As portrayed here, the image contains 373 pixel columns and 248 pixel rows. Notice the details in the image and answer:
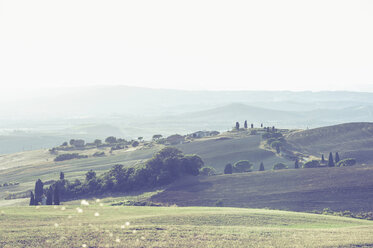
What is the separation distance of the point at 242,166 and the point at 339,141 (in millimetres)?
49642

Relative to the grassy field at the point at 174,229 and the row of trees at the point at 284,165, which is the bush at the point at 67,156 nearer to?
the row of trees at the point at 284,165

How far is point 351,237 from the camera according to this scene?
4269cm

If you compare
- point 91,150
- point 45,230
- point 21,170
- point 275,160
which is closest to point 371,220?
point 45,230

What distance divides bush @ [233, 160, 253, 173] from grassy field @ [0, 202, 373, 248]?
62290 millimetres

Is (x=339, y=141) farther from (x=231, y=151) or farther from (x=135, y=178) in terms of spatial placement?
(x=135, y=178)

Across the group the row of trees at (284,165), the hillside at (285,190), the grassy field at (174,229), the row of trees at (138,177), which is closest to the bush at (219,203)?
the hillside at (285,190)

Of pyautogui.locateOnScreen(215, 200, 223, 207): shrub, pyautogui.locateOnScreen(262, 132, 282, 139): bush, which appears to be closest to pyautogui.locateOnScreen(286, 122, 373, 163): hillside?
pyautogui.locateOnScreen(262, 132, 282, 139): bush

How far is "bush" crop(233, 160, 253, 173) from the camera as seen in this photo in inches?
4719

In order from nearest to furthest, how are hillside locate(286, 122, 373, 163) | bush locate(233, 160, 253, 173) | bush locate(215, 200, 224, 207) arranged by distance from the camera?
bush locate(215, 200, 224, 207) < bush locate(233, 160, 253, 173) < hillside locate(286, 122, 373, 163)

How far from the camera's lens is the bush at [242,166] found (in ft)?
393

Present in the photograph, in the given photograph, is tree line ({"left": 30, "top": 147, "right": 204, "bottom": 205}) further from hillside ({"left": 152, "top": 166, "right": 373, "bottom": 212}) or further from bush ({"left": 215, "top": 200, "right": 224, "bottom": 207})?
bush ({"left": 215, "top": 200, "right": 224, "bottom": 207})

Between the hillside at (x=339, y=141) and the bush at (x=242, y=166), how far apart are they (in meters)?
29.2

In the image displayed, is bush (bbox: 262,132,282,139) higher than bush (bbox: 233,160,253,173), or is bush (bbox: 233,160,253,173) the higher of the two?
bush (bbox: 262,132,282,139)

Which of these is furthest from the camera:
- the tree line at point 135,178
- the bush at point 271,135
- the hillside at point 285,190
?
the bush at point 271,135
